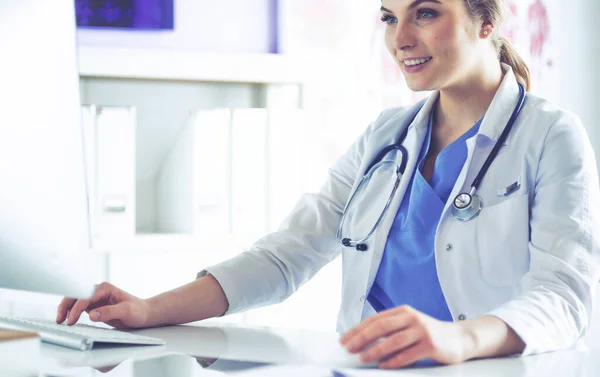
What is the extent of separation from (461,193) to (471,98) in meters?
0.24

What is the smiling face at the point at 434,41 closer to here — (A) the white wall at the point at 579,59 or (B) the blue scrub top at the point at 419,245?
(B) the blue scrub top at the point at 419,245

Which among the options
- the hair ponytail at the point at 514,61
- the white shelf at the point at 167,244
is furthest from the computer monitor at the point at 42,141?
the white shelf at the point at 167,244

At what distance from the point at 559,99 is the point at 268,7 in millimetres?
1353

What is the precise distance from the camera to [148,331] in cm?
129

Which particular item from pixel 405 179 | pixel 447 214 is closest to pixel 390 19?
pixel 405 179

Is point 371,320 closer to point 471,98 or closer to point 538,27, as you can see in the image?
point 471,98

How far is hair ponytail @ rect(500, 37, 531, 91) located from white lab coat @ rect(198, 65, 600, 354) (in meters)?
0.11

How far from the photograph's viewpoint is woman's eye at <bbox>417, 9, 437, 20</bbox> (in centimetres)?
158

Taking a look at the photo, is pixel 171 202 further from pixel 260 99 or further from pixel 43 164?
pixel 43 164

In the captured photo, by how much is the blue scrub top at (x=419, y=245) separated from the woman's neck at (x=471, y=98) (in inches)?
1.5

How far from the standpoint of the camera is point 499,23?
166cm

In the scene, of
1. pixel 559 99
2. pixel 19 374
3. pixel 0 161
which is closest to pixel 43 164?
pixel 0 161

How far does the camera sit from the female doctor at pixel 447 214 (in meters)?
1.29

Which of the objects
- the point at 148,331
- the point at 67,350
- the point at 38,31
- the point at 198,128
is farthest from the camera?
the point at 198,128
